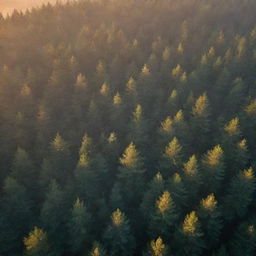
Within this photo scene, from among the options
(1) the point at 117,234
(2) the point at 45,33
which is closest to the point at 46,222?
(1) the point at 117,234

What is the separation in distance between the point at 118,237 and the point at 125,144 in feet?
54.9

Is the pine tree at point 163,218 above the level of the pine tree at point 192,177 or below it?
below

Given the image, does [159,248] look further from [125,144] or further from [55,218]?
[125,144]

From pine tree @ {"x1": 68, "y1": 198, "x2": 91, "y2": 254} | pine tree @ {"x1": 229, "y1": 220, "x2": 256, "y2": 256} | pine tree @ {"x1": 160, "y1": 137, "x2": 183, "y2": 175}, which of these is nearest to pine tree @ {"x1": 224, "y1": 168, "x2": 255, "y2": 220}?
pine tree @ {"x1": 229, "y1": 220, "x2": 256, "y2": 256}

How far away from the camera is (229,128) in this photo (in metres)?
42.3

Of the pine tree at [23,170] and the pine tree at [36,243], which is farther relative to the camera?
the pine tree at [23,170]

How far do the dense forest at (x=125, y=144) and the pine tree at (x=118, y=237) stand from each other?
0.52 feet

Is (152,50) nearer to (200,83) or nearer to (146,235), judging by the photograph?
(200,83)

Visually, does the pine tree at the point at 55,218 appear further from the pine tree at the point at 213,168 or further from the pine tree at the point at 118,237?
the pine tree at the point at 213,168

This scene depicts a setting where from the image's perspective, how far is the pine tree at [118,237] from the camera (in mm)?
32344

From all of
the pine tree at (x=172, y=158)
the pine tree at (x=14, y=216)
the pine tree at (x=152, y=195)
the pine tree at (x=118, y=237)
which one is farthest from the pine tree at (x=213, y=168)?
the pine tree at (x=14, y=216)

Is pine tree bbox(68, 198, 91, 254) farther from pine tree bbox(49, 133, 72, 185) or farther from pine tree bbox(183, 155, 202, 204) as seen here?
pine tree bbox(183, 155, 202, 204)

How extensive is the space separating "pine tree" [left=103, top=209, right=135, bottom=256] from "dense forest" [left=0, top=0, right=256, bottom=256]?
0.16 meters

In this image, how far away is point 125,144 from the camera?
154ft
